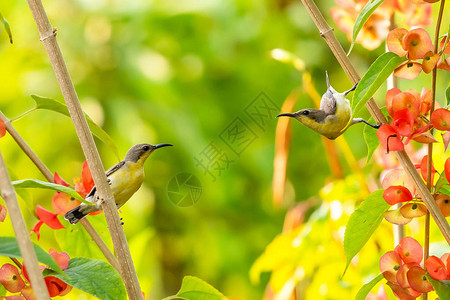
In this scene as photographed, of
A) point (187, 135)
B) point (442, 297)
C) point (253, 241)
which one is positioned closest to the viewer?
point (442, 297)

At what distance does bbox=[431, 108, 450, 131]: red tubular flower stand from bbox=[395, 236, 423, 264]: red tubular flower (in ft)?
0.22

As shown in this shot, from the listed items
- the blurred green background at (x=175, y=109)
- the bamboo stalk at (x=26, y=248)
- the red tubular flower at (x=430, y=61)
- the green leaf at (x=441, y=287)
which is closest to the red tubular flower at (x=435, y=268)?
the green leaf at (x=441, y=287)

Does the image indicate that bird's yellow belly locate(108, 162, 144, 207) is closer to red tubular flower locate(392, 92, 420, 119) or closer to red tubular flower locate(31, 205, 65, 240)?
red tubular flower locate(31, 205, 65, 240)

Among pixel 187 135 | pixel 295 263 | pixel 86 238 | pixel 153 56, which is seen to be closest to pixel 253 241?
pixel 187 135

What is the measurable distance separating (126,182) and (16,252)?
136 mm

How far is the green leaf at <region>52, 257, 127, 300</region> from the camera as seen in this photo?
1.06ft

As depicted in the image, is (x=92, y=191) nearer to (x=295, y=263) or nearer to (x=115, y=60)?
(x=295, y=263)

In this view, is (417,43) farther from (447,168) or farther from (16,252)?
(16,252)

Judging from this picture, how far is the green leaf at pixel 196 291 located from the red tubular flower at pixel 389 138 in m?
0.15

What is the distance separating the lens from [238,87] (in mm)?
1607

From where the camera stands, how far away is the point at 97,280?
1.09 ft

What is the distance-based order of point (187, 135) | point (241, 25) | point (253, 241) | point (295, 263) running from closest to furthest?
point (295, 263) < point (187, 135) < point (253, 241) < point (241, 25)

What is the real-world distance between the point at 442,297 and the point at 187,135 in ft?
3.73

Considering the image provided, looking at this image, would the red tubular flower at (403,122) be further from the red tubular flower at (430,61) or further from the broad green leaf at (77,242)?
the broad green leaf at (77,242)
